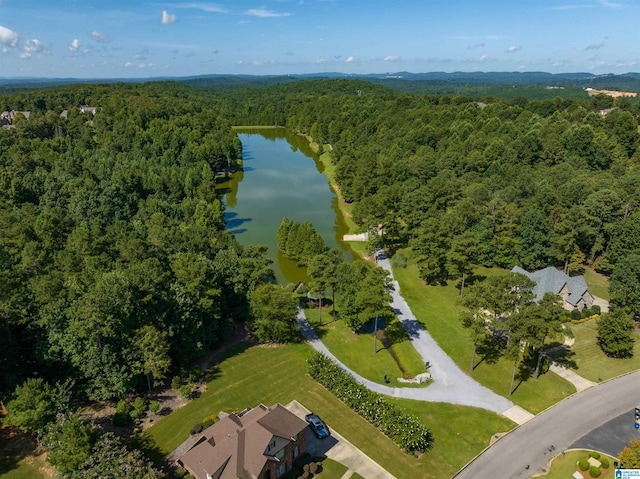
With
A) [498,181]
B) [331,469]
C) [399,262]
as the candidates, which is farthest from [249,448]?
[498,181]

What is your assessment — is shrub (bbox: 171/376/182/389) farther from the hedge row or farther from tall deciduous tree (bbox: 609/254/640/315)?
tall deciduous tree (bbox: 609/254/640/315)

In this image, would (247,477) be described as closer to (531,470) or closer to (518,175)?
(531,470)

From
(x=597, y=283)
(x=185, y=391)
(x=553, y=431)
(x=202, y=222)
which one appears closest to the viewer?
(x=553, y=431)

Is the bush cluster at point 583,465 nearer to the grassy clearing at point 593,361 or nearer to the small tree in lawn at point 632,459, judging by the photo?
the small tree in lawn at point 632,459

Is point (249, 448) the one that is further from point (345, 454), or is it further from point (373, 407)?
point (373, 407)

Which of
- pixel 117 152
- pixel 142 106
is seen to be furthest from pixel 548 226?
pixel 142 106

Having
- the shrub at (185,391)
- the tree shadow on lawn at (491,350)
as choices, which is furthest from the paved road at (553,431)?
the shrub at (185,391)
